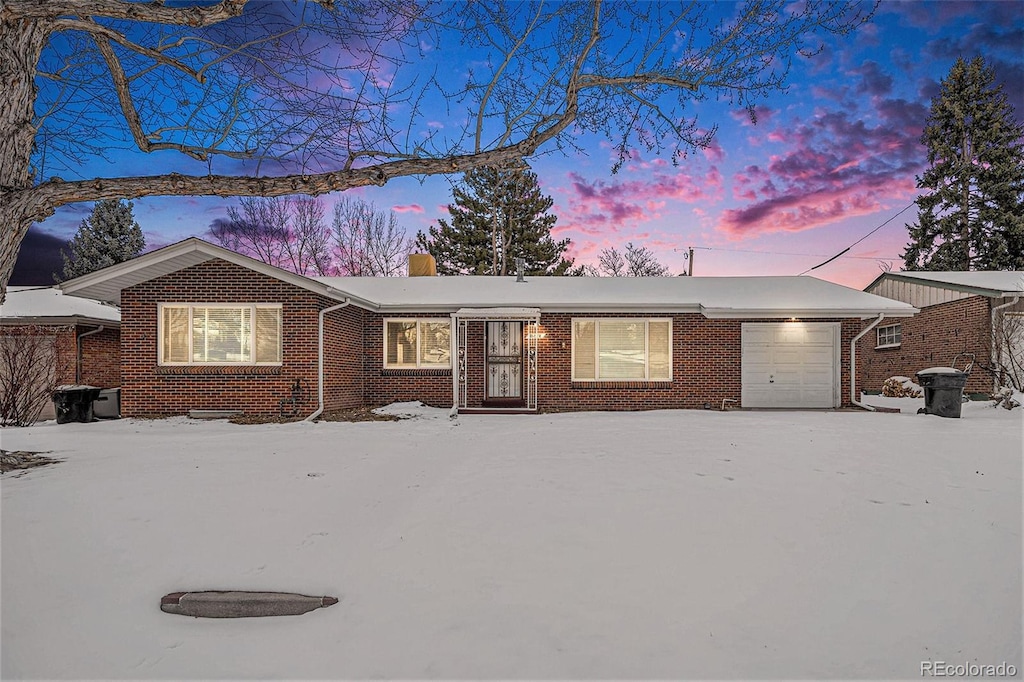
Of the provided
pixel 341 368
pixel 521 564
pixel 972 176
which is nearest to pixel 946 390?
pixel 521 564

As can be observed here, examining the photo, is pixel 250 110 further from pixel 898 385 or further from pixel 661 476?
pixel 898 385

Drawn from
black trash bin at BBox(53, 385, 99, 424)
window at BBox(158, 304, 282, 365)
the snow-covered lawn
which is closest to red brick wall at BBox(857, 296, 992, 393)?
the snow-covered lawn

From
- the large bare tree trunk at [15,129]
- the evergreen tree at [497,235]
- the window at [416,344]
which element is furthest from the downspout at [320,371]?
the evergreen tree at [497,235]

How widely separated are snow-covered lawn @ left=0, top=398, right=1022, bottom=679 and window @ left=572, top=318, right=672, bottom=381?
6162 mm

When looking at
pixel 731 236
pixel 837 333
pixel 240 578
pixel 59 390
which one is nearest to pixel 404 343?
pixel 59 390

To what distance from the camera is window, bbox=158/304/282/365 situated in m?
10.9

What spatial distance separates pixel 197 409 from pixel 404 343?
187 inches

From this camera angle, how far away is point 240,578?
3.12m

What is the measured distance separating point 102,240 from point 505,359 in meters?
28.8

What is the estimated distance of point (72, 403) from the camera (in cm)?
1045

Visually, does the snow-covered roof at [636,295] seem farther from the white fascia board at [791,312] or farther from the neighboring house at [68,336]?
the neighboring house at [68,336]

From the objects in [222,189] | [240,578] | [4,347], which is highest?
[222,189]

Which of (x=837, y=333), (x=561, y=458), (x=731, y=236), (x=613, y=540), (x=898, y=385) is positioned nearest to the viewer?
(x=613, y=540)

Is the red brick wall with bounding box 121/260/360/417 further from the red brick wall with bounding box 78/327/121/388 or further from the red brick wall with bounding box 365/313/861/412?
the red brick wall with bounding box 78/327/121/388
